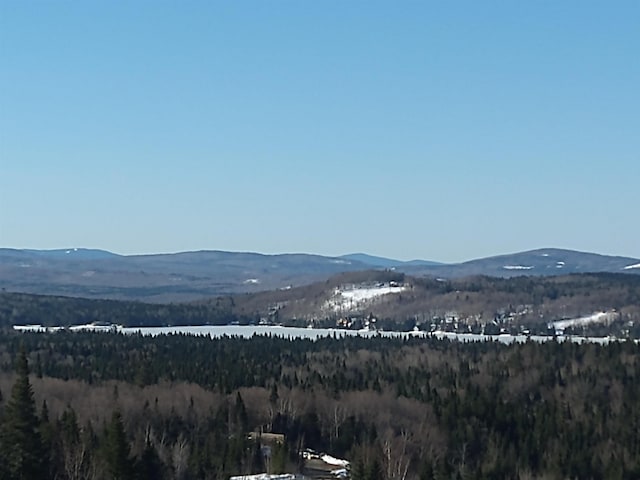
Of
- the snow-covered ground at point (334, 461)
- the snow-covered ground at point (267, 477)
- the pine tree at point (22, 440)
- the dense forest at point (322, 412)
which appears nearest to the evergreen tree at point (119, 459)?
the dense forest at point (322, 412)

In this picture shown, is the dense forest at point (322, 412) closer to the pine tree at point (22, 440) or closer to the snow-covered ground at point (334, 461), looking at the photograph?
the pine tree at point (22, 440)

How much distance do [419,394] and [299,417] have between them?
50.1 ft

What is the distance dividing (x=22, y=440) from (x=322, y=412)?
4325cm

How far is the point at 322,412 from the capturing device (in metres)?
84.9

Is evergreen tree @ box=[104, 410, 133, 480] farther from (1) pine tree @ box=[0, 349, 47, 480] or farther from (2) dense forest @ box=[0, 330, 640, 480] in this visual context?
(1) pine tree @ box=[0, 349, 47, 480]

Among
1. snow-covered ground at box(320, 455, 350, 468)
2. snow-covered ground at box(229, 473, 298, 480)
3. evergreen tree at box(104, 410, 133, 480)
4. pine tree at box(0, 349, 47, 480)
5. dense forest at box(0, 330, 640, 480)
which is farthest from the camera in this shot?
snow-covered ground at box(320, 455, 350, 468)

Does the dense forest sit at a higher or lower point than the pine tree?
lower

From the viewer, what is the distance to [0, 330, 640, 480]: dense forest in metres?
57.8

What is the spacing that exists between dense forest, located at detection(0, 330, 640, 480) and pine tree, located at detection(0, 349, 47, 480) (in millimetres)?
59

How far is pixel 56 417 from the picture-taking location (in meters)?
71.8

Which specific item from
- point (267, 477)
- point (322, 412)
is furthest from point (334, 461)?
point (267, 477)

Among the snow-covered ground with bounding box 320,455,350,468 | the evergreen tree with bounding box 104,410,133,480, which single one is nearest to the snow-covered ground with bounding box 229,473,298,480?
the snow-covered ground with bounding box 320,455,350,468

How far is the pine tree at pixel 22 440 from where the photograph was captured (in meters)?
43.4

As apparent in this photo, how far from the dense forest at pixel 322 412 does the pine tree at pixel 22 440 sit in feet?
0.19
